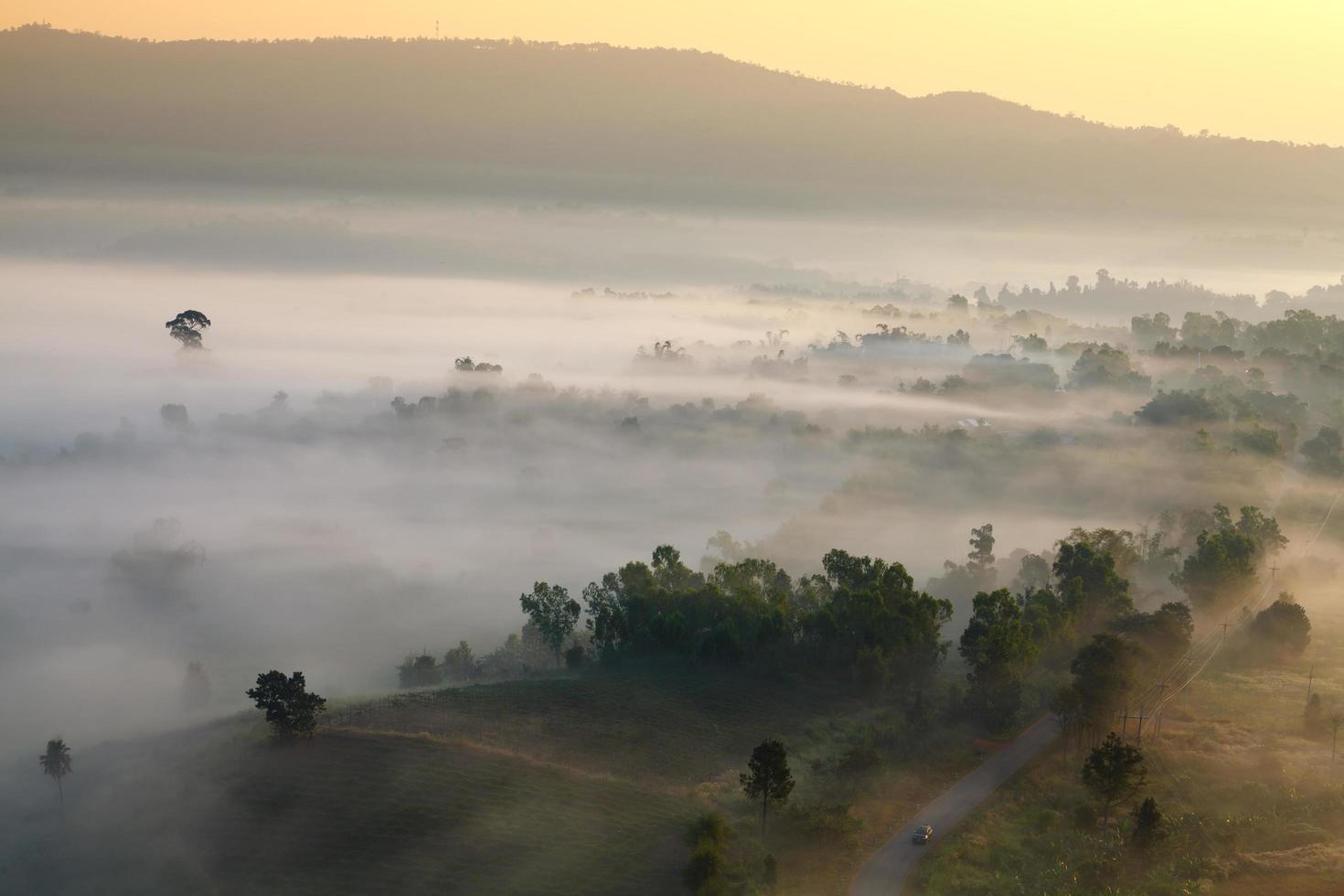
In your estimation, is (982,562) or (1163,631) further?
(982,562)

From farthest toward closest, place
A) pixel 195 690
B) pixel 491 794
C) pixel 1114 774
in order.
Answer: pixel 195 690
pixel 491 794
pixel 1114 774

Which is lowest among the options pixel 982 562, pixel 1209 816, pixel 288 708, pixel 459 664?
pixel 459 664

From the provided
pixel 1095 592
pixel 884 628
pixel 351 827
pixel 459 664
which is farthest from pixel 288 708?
pixel 1095 592

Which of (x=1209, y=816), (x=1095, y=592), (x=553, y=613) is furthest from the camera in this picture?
(x=553, y=613)

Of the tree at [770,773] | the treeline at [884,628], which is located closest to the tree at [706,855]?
the tree at [770,773]

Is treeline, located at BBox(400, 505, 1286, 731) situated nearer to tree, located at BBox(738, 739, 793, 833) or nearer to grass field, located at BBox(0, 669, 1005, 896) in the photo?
grass field, located at BBox(0, 669, 1005, 896)

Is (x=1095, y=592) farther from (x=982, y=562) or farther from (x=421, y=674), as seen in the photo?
(x=421, y=674)
